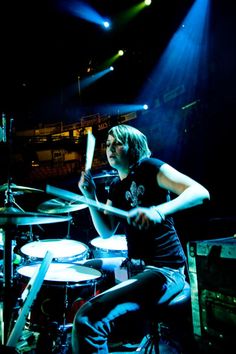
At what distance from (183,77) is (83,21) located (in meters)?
4.62

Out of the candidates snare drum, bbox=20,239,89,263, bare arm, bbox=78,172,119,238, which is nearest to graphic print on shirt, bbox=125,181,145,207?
bare arm, bbox=78,172,119,238

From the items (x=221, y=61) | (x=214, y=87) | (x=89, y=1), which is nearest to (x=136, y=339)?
(x=214, y=87)

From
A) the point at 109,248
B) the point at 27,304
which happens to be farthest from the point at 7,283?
the point at 109,248

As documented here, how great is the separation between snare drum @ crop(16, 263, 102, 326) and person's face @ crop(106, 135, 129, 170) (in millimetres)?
1063

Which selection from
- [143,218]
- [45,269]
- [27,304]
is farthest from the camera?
[45,269]

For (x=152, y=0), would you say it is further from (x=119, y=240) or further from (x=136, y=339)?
(x=136, y=339)

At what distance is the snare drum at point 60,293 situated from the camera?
239cm

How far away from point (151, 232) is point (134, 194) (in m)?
0.32

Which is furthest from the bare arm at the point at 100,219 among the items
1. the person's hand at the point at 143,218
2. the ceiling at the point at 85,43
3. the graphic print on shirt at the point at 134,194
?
the ceiling at the point at 85,43

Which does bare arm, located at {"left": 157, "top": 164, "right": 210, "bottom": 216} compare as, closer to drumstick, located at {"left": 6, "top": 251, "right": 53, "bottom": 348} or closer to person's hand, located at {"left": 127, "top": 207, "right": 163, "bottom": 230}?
person's hand, located at {"left": 127, "top": 207, "right": 163, "bottom": 230}

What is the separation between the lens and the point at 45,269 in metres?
2.15

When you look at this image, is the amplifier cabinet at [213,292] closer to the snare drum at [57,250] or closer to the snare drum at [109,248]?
the snare drum at [57,250]

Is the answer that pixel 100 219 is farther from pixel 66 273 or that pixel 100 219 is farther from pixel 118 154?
pixel 66 273

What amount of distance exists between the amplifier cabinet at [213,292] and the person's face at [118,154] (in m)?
0.88
